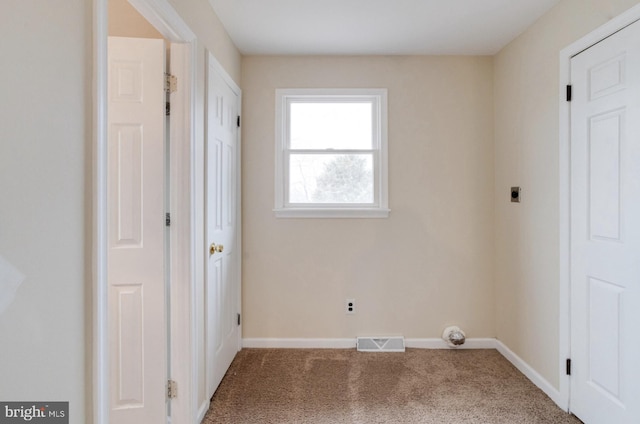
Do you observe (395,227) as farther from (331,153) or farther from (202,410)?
(202,410)

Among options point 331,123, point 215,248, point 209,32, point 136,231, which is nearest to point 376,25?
point 331,123

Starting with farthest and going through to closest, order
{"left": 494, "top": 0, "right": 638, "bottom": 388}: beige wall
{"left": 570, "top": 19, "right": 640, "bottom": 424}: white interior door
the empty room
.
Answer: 1. {"left": 494, "top": 0, "right": 638, "bottom": 388}: beige wall
2. {"left": 570, "top": 19, "right": 640, "bottom": 424}: white interior door
3. the empty room

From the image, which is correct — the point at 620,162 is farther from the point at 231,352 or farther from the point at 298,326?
the point at 231,352

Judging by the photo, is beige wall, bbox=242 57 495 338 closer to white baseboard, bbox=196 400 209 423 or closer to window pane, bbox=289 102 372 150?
window pane, bbox=289 102 372 150

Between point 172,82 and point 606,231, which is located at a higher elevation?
point 172,82

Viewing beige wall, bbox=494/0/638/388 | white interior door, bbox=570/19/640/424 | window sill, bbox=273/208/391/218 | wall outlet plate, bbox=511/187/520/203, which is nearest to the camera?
white interior door, bbox=570/19/640/424

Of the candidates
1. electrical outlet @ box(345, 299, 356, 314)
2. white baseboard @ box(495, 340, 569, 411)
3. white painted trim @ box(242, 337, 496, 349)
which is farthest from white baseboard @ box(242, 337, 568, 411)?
electrical outlet @ box(345, 299, 356, 314)

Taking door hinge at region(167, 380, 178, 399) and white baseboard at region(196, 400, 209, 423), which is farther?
white baseboard at region(196, 400, 209, 423)

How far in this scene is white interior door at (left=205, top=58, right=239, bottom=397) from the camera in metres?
2.24

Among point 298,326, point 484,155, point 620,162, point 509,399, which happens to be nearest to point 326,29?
point 484,155

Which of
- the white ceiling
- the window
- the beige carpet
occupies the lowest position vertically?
the beige carpet

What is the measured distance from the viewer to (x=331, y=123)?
122 inches

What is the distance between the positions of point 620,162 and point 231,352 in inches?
108

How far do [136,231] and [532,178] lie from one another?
2.53 metres
